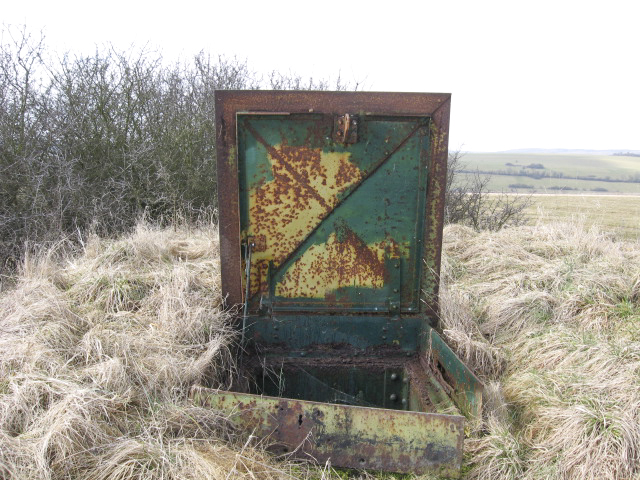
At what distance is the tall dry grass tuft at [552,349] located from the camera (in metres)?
2.66

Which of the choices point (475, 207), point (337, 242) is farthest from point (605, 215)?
point (337, 242)

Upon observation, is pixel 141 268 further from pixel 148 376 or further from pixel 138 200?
pixel 138 200

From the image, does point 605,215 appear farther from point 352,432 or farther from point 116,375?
point 116,375

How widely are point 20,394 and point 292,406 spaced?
1.51 metres

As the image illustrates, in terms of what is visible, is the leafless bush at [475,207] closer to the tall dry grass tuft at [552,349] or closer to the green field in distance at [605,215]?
the green field in distance at [605,215]

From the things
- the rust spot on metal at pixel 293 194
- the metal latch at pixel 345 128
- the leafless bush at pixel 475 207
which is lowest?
the leafless bush at pixel 475 207

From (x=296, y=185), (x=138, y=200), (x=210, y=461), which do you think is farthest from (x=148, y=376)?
(x=138, y=200)

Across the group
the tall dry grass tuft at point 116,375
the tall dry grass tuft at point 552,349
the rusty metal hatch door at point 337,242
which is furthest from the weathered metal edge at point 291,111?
the tall dry grass tuft at point 552,349

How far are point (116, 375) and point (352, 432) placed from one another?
4.89 feet

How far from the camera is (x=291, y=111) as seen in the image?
362cm

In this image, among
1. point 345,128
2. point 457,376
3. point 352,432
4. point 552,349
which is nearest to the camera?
point 352,432

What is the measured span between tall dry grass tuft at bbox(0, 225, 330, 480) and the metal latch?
1619 mm

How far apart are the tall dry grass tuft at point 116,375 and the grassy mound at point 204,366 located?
0.01 metres

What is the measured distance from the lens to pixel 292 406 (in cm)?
275
